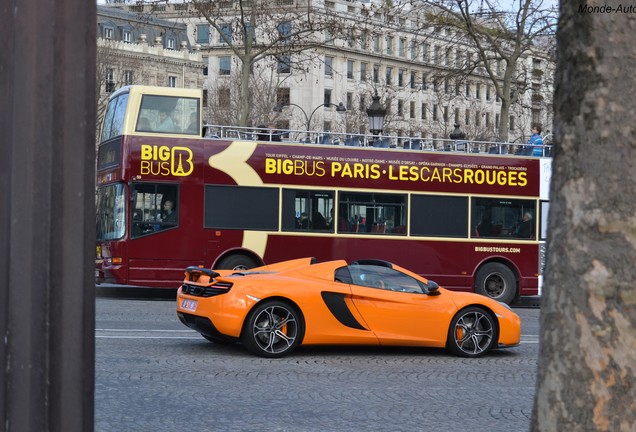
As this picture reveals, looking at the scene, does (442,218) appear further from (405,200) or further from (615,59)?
(615,59)

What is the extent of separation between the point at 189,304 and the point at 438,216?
11638 millimetres

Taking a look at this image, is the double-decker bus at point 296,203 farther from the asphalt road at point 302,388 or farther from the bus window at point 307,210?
the asphalt road at point 302,388

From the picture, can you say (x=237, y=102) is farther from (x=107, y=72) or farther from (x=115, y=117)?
(x=115, y=117)

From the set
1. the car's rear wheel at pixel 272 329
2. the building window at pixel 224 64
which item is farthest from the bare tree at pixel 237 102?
the car's rear wheel at pixel 272 329

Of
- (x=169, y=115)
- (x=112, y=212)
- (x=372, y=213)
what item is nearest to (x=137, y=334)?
(x=112, y=212)

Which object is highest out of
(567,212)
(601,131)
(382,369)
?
(601,131)

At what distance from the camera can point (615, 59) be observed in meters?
3.29

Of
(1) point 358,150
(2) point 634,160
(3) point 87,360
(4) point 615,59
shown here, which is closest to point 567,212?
(2) point 634,160

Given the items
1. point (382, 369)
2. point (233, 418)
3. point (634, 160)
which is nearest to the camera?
point (634, 160)

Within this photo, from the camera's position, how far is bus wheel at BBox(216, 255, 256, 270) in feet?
72.5

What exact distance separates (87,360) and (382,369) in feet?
29.1

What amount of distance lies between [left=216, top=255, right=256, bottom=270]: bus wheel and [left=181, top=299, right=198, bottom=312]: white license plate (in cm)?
906

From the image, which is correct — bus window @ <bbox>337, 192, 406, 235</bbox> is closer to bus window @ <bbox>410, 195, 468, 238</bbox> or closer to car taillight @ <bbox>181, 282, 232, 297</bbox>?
bus window @ <bbox>410, 195, 468, 238</bbox>

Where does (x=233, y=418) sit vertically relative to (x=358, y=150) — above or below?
below
